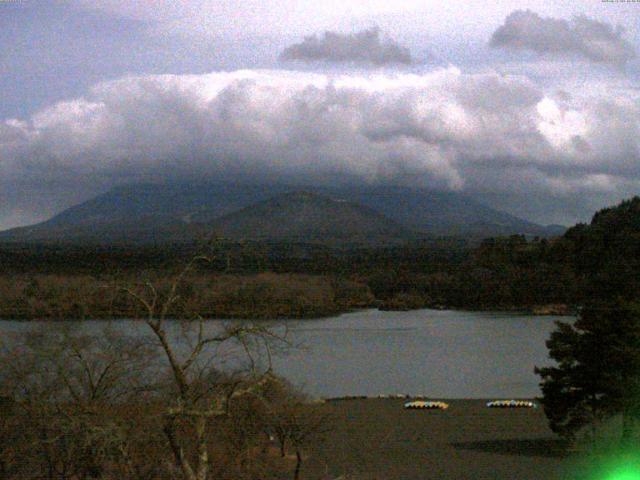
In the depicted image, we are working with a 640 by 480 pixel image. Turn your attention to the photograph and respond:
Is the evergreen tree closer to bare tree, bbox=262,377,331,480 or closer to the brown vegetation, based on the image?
bare tree, bbox=262,377,331,480

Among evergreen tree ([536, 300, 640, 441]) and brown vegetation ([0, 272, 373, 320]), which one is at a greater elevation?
brown vegetation ([0, 272, 373, 320])

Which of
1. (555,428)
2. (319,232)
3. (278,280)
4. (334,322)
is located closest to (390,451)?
(555,428)

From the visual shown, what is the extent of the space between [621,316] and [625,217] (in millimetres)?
45569

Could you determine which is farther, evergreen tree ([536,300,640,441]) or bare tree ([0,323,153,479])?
evergreen tree ([536,300,640,441])

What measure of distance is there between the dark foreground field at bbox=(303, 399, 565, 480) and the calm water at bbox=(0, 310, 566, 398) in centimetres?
187

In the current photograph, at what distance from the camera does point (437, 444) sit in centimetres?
1614

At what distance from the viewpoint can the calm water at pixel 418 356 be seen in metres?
25.0

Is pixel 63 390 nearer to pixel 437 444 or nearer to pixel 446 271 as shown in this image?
pixel 437 444

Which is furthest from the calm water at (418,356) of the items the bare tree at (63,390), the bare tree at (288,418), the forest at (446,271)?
the bare tree at (63,390)

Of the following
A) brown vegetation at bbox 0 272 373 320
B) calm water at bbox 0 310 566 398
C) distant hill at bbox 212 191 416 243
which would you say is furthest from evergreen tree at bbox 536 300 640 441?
distant hill at bbox 212 191 416 243

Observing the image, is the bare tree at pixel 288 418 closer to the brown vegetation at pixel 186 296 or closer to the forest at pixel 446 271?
the brown vegetation at pixel 186 296

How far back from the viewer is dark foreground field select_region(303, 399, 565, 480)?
12.6 meters

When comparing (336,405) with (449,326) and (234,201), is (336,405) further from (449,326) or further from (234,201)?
(234,201)

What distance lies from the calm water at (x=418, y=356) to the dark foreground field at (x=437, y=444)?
6.14 ft
